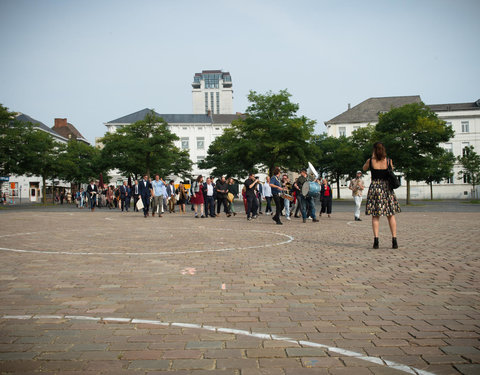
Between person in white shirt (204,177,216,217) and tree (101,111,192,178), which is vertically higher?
tree (101,111,192,178)

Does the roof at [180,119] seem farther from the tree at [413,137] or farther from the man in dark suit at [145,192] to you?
the man in dark suit at [145,192]

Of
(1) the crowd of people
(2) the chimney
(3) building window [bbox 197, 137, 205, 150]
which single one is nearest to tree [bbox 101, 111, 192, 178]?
(1) the crowd of people

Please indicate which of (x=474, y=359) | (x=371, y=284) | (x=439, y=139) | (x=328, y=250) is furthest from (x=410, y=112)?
(x=474, y=359)

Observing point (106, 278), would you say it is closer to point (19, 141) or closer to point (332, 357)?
point (332, 357)

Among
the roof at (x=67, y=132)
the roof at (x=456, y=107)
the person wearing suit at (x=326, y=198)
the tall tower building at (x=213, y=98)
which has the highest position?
the tall tower building at (x=213, y=98)

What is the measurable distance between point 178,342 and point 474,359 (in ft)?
7.15

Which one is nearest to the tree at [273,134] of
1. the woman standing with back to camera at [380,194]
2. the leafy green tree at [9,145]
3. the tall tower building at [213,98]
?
the leafy green tree at [9,145]

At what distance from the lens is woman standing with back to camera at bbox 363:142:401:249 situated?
856 cm

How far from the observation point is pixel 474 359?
2990 mm

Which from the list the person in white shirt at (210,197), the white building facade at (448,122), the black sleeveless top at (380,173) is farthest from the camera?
the white building facade at (448,122)

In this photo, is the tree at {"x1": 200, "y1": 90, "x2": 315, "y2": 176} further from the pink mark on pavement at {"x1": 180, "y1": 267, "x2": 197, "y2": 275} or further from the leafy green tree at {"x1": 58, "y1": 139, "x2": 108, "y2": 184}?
the pink mark on pavement at {"x1": 180, "y1": 267, "x2": 197, "y2": 275}

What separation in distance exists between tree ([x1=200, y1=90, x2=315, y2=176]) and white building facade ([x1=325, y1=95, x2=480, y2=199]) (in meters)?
34.7

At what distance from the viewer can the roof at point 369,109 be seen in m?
83.4

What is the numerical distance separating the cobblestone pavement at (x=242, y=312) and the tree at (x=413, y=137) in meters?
26.9
